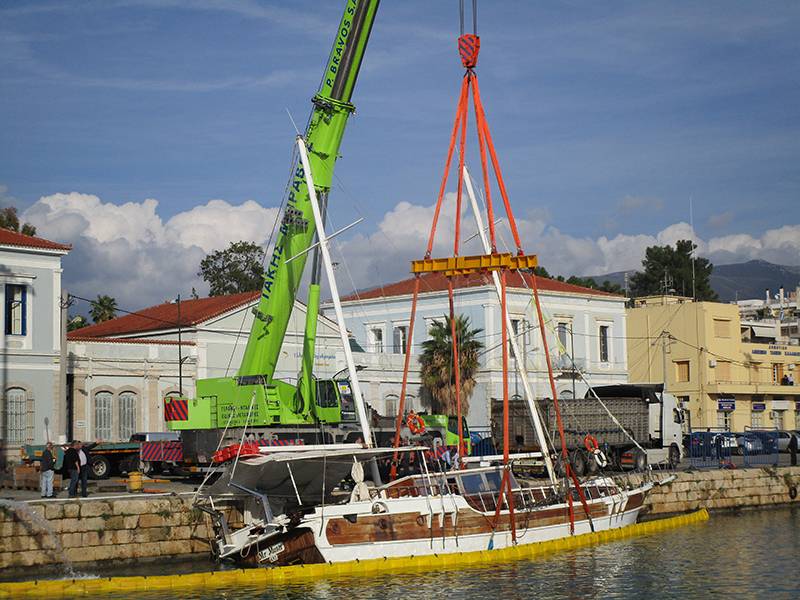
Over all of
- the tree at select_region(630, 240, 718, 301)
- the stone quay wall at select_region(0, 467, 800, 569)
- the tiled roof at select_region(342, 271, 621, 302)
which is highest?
the tree at select_region(630, 240, 718, 301)

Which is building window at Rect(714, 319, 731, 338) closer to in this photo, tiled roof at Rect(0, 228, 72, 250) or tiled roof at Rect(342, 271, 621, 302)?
tiled roof at Rect(342, 271, 621, 302)

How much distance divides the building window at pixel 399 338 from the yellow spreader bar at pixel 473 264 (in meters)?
39.0

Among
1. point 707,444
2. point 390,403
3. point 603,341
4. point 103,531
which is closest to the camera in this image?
point 103,531

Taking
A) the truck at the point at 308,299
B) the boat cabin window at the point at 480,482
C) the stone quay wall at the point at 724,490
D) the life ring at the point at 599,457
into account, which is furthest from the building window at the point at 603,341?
the boat cabin window at the point at 480,482

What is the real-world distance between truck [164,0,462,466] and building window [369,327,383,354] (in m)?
35.8

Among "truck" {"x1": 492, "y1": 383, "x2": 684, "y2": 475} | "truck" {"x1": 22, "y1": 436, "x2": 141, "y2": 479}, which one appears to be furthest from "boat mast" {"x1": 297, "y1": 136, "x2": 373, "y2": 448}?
"truck" {"x1": 22, "y1": 436, "x2": 141, "y2": 479}

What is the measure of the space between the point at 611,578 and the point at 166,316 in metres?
38.3

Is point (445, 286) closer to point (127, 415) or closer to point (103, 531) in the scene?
point (127, 415)

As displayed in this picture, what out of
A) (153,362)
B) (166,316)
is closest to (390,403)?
(166,316)

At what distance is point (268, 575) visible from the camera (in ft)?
85.0

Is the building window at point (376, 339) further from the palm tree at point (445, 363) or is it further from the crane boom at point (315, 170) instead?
the crane boom at point (315, 170)

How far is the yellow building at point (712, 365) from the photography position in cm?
7194

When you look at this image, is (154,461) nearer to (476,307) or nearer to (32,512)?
(32,512)

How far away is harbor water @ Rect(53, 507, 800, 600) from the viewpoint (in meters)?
24.6
